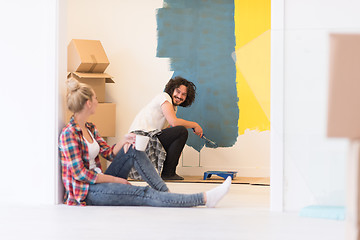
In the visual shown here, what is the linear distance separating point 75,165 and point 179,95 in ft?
5.86

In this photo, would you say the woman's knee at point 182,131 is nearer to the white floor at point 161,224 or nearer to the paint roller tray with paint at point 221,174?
the paint roller tray with paint at point 221,174

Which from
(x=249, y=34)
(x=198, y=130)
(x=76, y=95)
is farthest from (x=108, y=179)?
(x=249, y=34)

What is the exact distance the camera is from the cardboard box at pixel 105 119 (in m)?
4.91

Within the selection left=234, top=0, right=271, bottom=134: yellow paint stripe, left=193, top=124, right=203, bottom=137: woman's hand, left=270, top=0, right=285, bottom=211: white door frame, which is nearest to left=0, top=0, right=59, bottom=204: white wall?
left=270, top=0, right=285, bottom=211: white door frame

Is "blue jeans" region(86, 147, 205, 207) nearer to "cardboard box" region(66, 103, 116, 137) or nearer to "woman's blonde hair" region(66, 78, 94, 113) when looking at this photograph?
"woman's blonde hair" region(66, 78, 94, 113)

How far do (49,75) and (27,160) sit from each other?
53 centimetres

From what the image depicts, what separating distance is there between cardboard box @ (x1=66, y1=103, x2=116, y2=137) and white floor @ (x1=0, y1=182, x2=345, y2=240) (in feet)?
6.18

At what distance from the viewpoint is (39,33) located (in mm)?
3219

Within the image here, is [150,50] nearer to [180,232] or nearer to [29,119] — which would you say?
[29,119]

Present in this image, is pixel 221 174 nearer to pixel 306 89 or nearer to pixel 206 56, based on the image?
pixel 206 56

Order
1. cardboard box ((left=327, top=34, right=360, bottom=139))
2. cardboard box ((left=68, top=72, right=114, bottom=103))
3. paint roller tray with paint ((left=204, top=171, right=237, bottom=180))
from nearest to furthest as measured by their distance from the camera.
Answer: cardboard box ((left=327, top=34, right=360, bottom=139)) < paint roller tray with paint ((left=204, top=171, right=237, bottom=180)) < cardboard box ((left=68, top=72, right=114, bottom=103))

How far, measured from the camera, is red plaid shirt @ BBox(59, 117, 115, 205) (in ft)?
9.77

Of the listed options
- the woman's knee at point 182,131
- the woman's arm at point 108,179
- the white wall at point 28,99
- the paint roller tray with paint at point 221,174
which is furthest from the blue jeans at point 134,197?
the paint roller tray with paint at point 221,174

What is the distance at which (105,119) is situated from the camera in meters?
4.95
